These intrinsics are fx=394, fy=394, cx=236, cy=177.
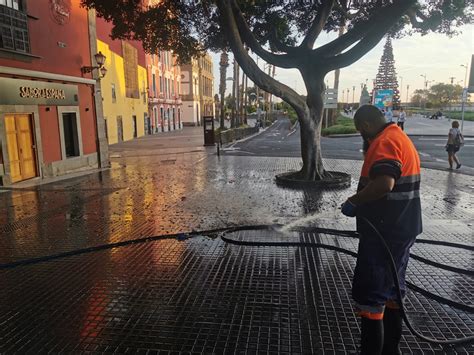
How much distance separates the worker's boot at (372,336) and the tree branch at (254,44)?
8.93 metres

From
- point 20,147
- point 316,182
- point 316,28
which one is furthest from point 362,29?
point 20,147

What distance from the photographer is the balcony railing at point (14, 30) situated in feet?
35.1

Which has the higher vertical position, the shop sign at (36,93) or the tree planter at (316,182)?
the shop sign at (36,93)

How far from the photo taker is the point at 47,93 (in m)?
12.8

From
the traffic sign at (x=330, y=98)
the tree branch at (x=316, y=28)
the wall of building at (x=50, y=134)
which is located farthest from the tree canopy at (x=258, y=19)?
the traffic sign at (x=330, y=98)

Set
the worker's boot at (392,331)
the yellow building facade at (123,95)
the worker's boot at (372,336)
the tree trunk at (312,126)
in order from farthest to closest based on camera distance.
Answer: the yellow building facade at (123,95) → the tree trunk at (312,126) → the worker's boot at (392,331) → the worker's boot at (372,336)

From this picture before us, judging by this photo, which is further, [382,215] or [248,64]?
[248,64]

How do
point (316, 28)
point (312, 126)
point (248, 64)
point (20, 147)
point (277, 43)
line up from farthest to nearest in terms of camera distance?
point (277, 43) < point (20, 147) < point (316, 28) < point (312, 126) < point (248, 64)

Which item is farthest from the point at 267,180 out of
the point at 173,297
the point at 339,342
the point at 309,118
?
the point at 339,342

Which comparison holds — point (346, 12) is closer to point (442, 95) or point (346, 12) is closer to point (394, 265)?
point (394, 265)

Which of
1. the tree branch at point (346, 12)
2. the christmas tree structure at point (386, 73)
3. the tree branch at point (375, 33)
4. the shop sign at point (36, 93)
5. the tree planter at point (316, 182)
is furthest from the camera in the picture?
the christmas tree structure at point (386, 73)

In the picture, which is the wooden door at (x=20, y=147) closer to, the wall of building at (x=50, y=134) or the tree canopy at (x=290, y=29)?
the wall of building at (x=50, y=134)

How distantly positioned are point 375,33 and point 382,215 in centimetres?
814

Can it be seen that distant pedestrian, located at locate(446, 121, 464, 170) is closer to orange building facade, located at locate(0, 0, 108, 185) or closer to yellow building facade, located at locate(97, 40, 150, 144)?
orange building facade, located at locate(0, 0, 108, 185)
